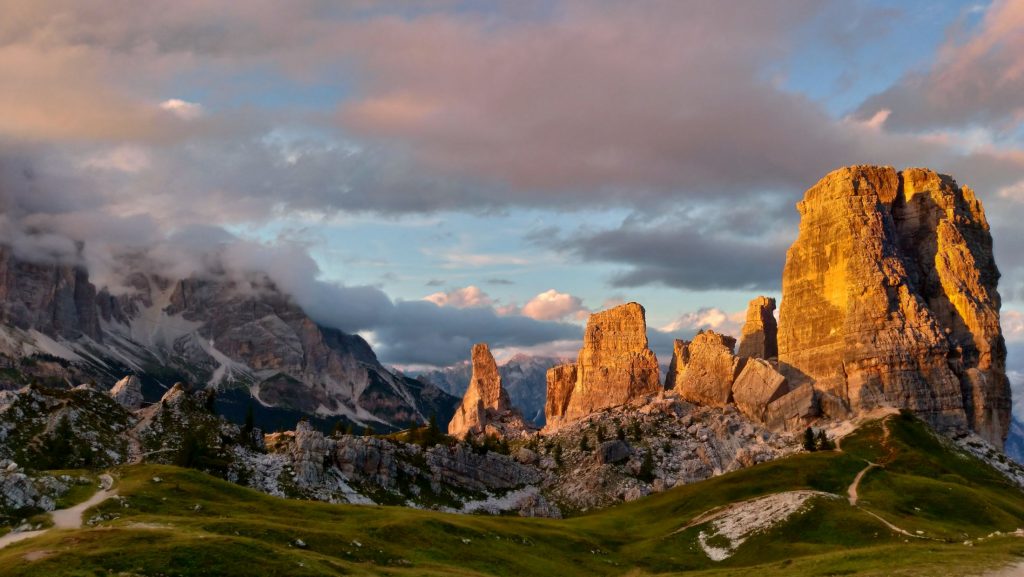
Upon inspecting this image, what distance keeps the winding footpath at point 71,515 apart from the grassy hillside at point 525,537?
1756 mm

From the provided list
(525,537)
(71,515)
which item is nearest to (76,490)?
(71,515)

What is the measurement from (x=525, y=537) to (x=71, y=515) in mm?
53158

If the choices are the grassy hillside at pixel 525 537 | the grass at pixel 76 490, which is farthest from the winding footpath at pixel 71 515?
the grassy hillside at pixel 525 537

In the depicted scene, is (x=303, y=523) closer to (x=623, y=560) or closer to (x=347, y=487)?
(x=623, y=560)

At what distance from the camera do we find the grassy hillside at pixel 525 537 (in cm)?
7338

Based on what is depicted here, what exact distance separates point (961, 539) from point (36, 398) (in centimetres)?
14301

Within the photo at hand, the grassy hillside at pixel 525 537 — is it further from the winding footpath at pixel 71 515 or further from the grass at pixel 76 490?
the grass at pixel 76 490

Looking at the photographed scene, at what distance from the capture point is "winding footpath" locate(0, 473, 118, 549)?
85188 millimetres

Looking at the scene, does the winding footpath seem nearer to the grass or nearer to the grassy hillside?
the grass

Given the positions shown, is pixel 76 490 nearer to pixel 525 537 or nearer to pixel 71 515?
pixel 71 515

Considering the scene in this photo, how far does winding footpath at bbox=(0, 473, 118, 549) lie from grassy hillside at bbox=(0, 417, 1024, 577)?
176 centimetres

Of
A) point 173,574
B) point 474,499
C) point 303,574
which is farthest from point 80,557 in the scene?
point 474,499

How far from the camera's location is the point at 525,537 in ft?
384

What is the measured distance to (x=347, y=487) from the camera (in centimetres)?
16888
